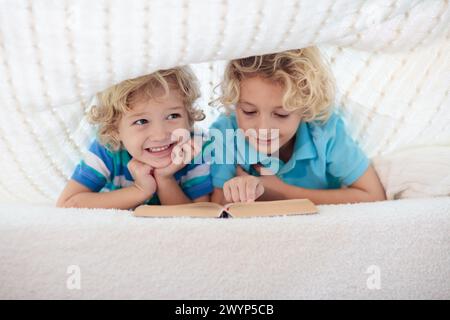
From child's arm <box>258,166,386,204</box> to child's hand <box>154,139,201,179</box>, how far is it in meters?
0.15

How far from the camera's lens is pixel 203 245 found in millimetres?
732

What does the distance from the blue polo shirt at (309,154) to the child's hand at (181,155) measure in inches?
2.6

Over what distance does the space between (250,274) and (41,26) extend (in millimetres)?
433

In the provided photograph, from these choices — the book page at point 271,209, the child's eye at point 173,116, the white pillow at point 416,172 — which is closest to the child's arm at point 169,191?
the child's eye at point 173,116

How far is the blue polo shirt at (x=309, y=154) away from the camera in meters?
1.07

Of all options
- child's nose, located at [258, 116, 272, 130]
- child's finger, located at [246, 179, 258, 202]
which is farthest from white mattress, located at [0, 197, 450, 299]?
child's nose, located at [258, 116, 272, 130]

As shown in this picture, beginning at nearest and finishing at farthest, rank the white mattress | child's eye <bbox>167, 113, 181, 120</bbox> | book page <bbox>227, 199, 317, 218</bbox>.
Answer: the white mattress < book page <bbox>227, 199, 317, 218</bbox> < child's eye <bbox>167, 113, 181, 120</bbox>

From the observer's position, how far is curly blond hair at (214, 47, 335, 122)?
3.29 ft

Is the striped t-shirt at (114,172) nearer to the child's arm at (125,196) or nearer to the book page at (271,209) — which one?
the child's arm at (125,196)

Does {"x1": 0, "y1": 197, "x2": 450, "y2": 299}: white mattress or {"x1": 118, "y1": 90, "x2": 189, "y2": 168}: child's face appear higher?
{"x1": 118, "y1": 90, "x2": 189, "y2": 168}: child's face

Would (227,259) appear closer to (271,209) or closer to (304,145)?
(271,209)

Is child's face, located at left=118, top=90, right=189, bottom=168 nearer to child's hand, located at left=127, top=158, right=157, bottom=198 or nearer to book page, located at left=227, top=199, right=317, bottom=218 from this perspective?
child's hand, located at left=127, top=158, right=157, bottom=198

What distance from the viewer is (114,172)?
115 cm

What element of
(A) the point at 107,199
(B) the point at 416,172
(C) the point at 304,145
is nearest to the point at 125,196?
(A) the point at 107,199
